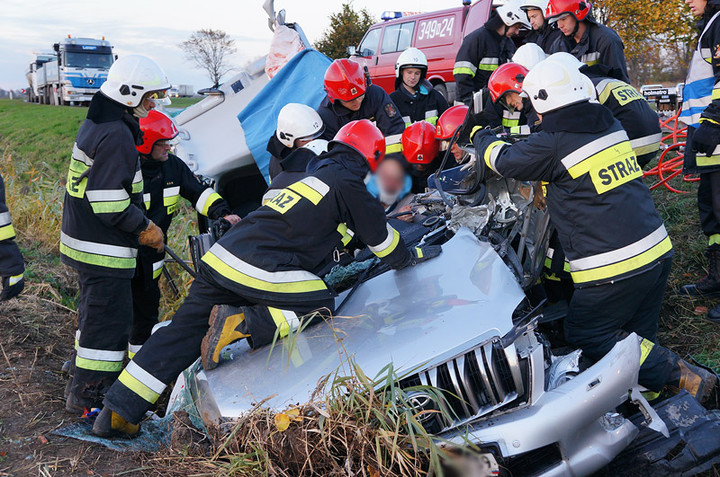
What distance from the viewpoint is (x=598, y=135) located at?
2.97m

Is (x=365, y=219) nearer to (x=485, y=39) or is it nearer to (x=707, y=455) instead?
(x=707, y=455)

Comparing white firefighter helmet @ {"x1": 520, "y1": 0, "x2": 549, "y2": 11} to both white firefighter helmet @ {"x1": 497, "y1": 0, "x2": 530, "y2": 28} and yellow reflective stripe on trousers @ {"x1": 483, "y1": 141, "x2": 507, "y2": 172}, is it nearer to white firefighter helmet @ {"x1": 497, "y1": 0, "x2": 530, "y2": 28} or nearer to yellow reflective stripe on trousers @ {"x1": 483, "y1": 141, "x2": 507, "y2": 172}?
white firefighter helmet @ {"x1": 497, "y1": 0, "x2": 530, "y2": 28}

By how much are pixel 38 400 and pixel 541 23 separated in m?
5.04

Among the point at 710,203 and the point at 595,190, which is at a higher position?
the point at 595,190

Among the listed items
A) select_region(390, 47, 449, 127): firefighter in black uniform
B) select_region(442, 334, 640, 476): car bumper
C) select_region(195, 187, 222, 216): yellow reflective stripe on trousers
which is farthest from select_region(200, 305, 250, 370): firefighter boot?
select_region(390, 47, 449, 127): firefighter in black uniform

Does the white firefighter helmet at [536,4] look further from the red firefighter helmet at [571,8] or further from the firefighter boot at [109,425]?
the firefighter boot at [109,425]

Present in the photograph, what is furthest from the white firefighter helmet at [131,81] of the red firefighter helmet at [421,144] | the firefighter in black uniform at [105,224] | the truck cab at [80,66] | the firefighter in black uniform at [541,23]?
the truck cab at [80,66]

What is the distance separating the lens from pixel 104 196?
11.0ft

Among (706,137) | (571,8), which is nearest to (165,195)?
(571,8)

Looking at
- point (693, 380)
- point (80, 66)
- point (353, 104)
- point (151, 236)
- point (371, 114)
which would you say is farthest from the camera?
point (80, 66)

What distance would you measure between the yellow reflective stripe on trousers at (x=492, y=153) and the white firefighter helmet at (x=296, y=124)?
51.7 inches

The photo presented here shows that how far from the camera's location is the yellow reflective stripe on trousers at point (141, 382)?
2904 millimetres

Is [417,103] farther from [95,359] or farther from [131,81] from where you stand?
[95,359]

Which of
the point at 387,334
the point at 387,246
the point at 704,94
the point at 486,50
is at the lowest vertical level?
the point at 387,334
